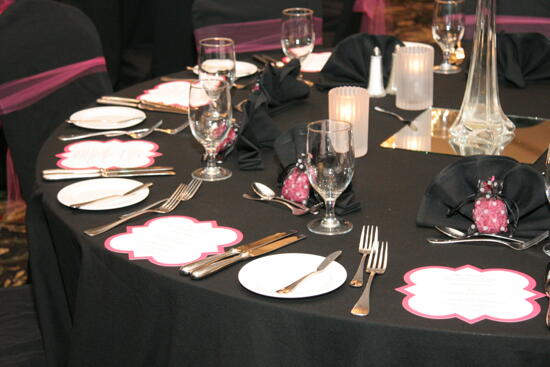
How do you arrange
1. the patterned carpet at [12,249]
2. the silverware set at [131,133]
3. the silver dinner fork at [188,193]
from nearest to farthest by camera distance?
the silver dinner fork at [188,193] → the silverware set at [131,133] → the patterned carpet at [12,249]

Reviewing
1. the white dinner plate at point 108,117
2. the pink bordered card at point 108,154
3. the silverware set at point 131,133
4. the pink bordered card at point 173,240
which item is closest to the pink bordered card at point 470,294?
the pink bordered card at point 173,240

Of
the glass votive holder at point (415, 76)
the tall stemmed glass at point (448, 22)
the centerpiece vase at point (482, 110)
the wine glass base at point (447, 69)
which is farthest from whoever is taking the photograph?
the wine glass base at point (447, 69)

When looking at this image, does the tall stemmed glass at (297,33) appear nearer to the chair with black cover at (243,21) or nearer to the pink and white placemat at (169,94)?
the pink and white placemat at (169,94)

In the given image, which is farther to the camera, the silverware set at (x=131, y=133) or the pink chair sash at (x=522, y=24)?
the pink chair sash at (x=522, y=24)

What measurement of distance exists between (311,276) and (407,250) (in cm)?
20

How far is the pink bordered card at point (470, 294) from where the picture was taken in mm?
1134

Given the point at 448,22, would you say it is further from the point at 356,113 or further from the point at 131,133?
the point at 131,133

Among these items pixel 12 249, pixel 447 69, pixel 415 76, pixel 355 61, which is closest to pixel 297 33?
pixel 355 61

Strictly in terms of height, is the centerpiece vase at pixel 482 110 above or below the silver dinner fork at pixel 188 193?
above

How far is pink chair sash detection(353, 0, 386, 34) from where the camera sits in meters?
4.27

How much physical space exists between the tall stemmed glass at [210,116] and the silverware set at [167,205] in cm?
6

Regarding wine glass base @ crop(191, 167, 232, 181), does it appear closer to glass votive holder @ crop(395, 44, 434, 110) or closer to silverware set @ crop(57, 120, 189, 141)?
silverware set @ crop(57, 120, 189, 141)

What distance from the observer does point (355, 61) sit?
7.68 feet

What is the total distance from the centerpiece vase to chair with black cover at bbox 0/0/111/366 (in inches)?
44.1
